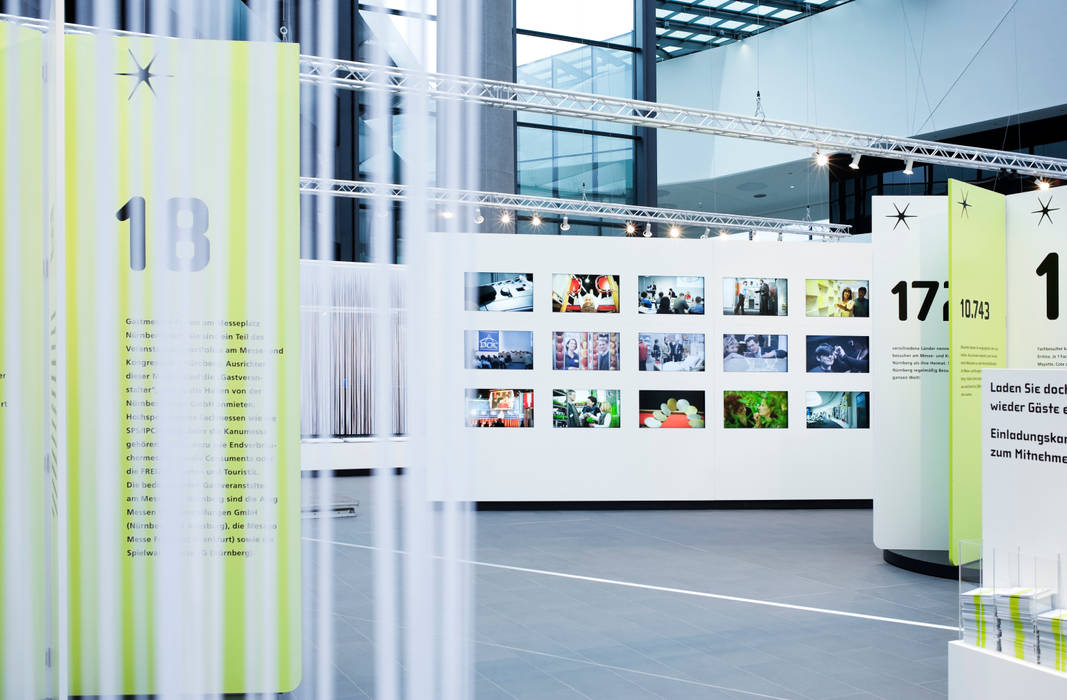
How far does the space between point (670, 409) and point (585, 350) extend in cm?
119

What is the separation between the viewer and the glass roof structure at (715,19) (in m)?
17.8

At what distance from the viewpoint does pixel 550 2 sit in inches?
669

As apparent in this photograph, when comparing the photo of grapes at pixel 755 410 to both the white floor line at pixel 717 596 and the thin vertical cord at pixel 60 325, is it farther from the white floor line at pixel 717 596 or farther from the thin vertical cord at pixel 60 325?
the thin vertical cord at pixel 60 325

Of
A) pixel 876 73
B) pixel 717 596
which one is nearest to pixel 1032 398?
pixel 717 596

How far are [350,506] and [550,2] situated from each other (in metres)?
11.0

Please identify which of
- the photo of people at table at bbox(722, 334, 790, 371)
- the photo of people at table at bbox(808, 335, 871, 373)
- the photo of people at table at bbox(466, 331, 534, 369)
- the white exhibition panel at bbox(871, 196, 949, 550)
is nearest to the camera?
the white exhibition panel at bbox(871, 196, 949, 550)

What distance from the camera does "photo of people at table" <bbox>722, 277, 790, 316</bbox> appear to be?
1025 cm

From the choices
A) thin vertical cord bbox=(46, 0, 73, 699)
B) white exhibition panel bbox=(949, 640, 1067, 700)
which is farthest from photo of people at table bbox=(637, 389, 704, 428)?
thin vertical cord bbox=(46, 0, 73, 699)

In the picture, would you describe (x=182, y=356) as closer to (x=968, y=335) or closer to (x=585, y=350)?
(x=968, y=335)

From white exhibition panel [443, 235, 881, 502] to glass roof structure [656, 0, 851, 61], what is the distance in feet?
30.6

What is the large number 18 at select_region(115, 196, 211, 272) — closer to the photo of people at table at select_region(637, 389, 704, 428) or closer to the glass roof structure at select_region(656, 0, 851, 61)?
the photo of people at table at select_region(637, 389, 704, 428)

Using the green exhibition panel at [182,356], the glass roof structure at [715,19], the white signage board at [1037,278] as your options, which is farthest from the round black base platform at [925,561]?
the glass roof structure at [715,19]

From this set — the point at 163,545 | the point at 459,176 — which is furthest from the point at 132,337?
the point at 459,176

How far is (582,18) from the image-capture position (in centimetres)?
1734
